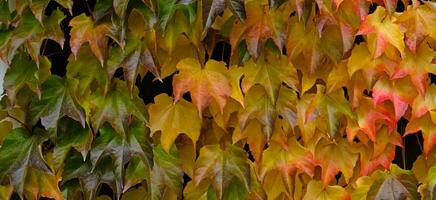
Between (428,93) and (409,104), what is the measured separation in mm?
54

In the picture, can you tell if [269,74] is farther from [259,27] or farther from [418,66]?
[418,66]

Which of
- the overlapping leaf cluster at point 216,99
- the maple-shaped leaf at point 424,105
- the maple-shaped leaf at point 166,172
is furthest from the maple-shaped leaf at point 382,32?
the maple-shaped leaf at point 166,172

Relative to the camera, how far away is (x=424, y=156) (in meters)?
1.83

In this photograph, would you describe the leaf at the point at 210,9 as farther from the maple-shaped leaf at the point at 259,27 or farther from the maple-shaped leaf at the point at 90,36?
the maple-shaped leaf at the point at 90,36

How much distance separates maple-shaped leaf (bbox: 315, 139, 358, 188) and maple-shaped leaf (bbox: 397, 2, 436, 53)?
0.30 meters

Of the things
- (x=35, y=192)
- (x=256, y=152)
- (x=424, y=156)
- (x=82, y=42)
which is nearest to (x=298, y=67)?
(x=256, y=152)

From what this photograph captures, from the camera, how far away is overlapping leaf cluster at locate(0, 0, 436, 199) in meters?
1.65

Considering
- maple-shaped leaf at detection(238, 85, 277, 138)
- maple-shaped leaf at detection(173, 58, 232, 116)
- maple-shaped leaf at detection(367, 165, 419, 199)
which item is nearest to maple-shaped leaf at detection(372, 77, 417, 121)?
maple-shaped leaf at detection(367, 165, 419, 199)

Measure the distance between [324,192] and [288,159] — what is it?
0.45 ft

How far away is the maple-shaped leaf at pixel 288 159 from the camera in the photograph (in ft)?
5.68

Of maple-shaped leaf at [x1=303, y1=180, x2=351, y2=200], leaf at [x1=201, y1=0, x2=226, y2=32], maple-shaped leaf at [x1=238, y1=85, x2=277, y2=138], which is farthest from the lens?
maple-shaped leaf at [x1=303, y1=180, x2=351, y2=200]

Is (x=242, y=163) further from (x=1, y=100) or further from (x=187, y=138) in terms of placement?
(x=1, y=100)

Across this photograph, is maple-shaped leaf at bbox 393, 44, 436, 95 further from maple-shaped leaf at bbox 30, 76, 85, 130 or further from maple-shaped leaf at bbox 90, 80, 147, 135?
maple-shaped leaf at bbox 30, 76, 85, 130

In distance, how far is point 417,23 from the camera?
5.60 ft
